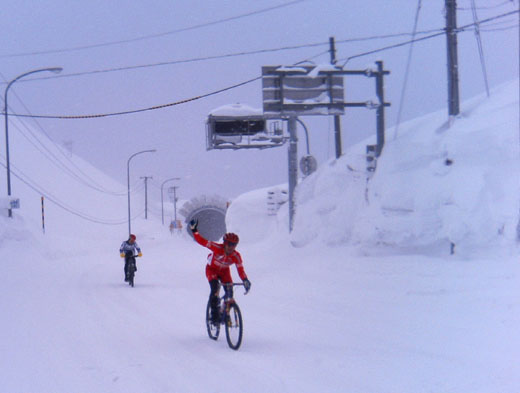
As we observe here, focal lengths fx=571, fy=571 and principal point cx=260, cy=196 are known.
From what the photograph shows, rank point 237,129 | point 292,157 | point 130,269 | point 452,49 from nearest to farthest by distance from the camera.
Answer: point 452,49, point 130,269, point 292,157, point 237,129

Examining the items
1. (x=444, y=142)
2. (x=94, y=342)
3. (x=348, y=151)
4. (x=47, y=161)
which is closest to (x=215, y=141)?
(x=348, y=151)

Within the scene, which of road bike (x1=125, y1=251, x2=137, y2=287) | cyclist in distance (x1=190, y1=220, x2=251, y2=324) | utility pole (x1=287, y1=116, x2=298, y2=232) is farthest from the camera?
utility pole (x1=287, y1=116, x2=298, y2=232)

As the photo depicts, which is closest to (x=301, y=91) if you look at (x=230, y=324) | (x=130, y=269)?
(x=130, y=269)

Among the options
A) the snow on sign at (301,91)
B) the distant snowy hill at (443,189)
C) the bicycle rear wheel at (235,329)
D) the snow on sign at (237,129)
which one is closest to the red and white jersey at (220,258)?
the bicycle rear wheel at (235,329)

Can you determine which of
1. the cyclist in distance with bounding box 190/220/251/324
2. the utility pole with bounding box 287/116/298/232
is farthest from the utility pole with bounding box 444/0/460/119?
the cyclist in distance with bounding box 190/220/251/324

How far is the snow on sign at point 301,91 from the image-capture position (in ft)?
77.0

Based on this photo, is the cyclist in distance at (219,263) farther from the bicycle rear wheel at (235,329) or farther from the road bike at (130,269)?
the road bike at (130,269)

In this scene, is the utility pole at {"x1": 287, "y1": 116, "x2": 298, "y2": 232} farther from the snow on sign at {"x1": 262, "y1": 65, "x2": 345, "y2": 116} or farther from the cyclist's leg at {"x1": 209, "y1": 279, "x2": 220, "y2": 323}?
the cyclist's leg at {"x1": 209, "y1": 279, "x2": 220, "y2": 323}

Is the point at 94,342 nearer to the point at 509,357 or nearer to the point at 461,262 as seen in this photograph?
the point at 509,357

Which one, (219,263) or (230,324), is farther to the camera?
(219,263)

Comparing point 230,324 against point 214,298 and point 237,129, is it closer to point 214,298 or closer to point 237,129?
point 214,298

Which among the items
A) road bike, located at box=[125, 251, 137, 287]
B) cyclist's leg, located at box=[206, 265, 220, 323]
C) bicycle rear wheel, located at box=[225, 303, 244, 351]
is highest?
cyclist's leg, located at box=[206, 265, 220, 323]

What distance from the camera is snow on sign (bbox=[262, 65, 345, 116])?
925 inches

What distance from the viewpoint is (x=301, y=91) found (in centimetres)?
2372
